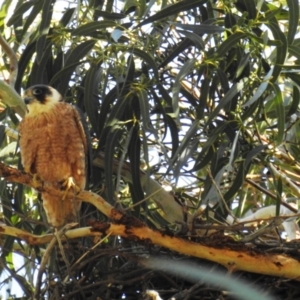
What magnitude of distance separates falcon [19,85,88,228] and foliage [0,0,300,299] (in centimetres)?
7

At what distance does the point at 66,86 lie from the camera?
351cm

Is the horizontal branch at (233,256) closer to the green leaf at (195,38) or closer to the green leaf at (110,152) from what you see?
the green leaf at (110,152)

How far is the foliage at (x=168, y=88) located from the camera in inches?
125

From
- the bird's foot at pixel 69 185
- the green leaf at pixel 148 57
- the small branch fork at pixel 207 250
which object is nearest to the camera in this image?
the small branch fork at pixel 207 250

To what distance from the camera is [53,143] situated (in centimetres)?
376

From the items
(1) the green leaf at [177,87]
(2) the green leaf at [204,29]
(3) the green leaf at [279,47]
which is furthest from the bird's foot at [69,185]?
(3) the green leaf at [279,47]

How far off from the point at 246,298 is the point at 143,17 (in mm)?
1085

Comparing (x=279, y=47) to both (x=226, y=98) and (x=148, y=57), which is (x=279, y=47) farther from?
(x=148, y=57)

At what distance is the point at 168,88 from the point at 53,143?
540mm

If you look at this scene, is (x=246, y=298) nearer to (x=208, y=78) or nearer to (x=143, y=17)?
(x=208, y=78)

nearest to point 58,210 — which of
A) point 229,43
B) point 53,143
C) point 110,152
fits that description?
point 53,143

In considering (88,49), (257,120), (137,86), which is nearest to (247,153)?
(257,120)

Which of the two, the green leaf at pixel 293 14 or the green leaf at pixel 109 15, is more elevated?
the green leaf at pixel 109 15

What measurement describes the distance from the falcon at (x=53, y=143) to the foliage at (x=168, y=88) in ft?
0.24
